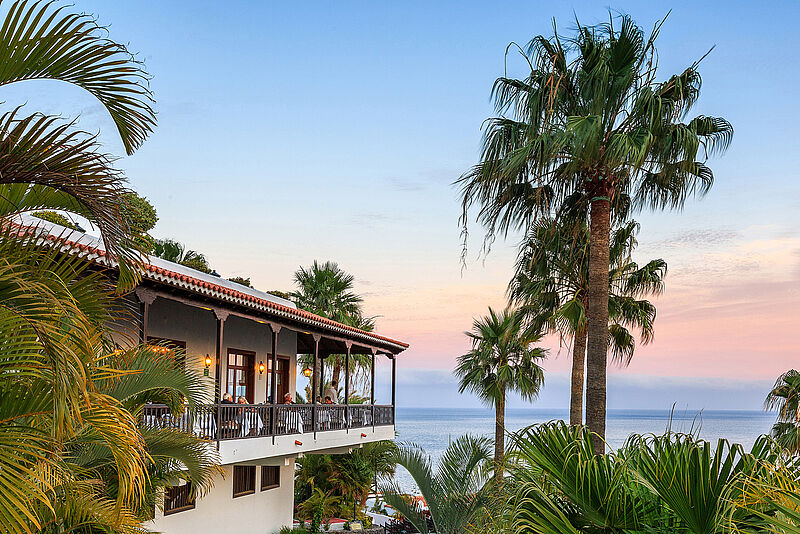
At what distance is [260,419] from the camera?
1584 centimetres

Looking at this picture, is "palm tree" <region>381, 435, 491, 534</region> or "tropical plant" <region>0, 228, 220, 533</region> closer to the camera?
"tropical plant" <region>0, 228, 220, 533</region>

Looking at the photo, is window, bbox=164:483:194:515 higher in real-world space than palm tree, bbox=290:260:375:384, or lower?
lower

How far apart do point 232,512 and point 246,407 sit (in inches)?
209

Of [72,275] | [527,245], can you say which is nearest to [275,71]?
[527,245]

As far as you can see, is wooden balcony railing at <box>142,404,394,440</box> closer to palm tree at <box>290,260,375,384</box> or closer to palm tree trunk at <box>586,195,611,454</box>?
palm tree trunk at <box>586,195,611,454</box>

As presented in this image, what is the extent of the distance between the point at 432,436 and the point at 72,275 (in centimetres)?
14762

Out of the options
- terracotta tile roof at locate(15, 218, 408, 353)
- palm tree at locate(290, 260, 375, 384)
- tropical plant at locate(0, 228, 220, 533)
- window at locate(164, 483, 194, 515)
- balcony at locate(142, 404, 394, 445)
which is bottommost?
window at locate(164, 483, 194, 515)

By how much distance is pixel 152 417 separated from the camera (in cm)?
1229

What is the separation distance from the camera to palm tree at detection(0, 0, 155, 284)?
3.65 m

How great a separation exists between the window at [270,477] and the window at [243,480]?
79 centimetres

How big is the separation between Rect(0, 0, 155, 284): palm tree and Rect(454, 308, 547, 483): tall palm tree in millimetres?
22581

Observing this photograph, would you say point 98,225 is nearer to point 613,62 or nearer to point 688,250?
point 613,62

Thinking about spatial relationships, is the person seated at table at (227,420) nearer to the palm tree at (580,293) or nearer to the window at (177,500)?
the window at (177,500)

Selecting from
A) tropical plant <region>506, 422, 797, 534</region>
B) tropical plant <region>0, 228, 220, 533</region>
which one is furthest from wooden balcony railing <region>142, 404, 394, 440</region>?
tropical plant <region>506, 422, 797, 534</region>
